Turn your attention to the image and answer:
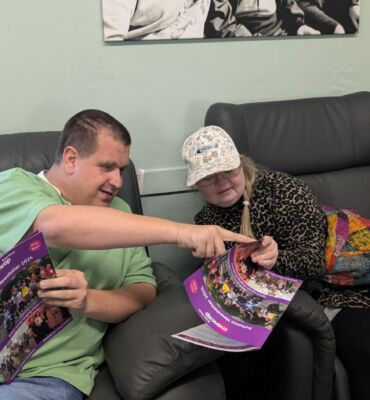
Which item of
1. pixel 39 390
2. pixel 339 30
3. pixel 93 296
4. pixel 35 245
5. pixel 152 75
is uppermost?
pixel 339 30

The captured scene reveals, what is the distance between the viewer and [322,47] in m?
2.02

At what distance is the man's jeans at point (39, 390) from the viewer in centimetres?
107

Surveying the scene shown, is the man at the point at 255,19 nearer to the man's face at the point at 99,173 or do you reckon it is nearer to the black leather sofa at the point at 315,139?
the black leather sofa at the point at 315,139

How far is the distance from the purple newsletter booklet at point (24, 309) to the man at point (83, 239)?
0.03 m

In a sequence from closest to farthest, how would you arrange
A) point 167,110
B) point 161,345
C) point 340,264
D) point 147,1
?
point 161,345
point 340,264
point 147,1
point 167,110

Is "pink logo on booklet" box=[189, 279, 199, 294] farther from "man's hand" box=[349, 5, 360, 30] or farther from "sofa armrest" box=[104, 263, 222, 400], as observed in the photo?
"man's hand" box=[349, 5, 360, 30]

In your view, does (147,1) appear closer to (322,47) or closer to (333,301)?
(322,47)

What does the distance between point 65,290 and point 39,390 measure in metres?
0.26

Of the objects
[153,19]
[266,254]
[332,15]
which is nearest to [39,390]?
[266,254]

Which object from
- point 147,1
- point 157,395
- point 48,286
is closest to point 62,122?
point 147,1

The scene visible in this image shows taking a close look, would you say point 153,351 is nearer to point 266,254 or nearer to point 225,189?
point 266,254

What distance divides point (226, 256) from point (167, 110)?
0.97m

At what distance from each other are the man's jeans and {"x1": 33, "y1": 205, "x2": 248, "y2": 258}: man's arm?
354mm

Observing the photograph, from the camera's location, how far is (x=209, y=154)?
55.7 inches
